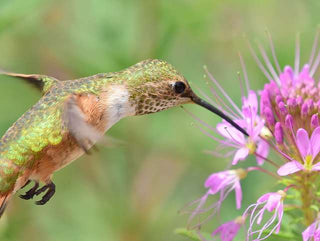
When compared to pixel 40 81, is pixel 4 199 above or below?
below

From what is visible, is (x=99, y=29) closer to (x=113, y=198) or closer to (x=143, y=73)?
(x=113, y=198)

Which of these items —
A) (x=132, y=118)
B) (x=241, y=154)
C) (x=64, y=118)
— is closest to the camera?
(x=64, y=118)

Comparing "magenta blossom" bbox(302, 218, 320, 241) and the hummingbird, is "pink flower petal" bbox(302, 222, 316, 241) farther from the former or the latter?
the hummingbird

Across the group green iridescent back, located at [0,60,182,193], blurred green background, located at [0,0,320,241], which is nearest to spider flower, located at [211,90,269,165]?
green iridescent back, located at [0,60,182,193]

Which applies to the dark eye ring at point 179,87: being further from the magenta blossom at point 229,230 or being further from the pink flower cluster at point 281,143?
the magenta blossom at point 229,230

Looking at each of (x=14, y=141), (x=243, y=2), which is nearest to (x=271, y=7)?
(x=243, y=2)

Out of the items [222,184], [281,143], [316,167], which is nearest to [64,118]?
[222,184]

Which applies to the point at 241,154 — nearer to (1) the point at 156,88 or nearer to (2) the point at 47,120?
(1) the point at 156,88
